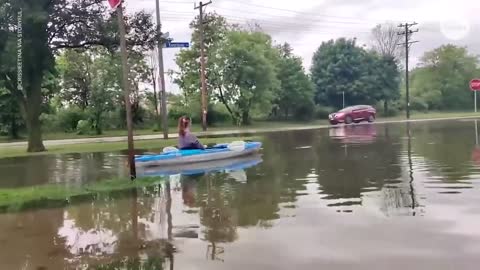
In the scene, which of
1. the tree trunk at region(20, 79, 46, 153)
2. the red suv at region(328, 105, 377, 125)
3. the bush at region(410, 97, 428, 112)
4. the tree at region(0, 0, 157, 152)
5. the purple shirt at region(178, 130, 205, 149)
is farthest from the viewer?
the bush at region(410, 97, 428, 112)

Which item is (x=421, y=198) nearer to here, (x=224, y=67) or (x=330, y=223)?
(x=330, y=223)

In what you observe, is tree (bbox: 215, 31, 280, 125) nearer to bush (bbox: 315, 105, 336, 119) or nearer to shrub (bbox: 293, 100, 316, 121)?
shrub (bbox: 293, 100, 316, 121)

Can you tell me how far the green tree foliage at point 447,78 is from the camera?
7875cm

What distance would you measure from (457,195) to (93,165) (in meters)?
12.3

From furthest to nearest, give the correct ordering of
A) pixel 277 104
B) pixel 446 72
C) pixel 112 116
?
pixel 446 72 → pixel 277 104 → pixel 112 116

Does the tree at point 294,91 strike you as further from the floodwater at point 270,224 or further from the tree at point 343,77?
the floodwater at point 270,224

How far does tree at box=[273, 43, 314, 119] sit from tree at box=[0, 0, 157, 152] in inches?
1315

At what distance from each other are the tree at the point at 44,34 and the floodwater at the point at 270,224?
9.71 m

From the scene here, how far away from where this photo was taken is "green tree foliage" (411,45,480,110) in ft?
258

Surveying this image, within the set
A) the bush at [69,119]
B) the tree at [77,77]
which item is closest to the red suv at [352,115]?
the tree at [77,77]

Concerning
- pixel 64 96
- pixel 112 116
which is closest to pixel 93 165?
pixel 112 116

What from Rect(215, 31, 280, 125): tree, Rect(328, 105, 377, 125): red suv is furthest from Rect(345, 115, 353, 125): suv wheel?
Rect(215, 31, 280, 125): tree

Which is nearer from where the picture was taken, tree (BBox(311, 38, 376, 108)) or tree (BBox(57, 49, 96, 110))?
tree (BBox(57, 49, 96, 110))

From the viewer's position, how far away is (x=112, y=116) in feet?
156
